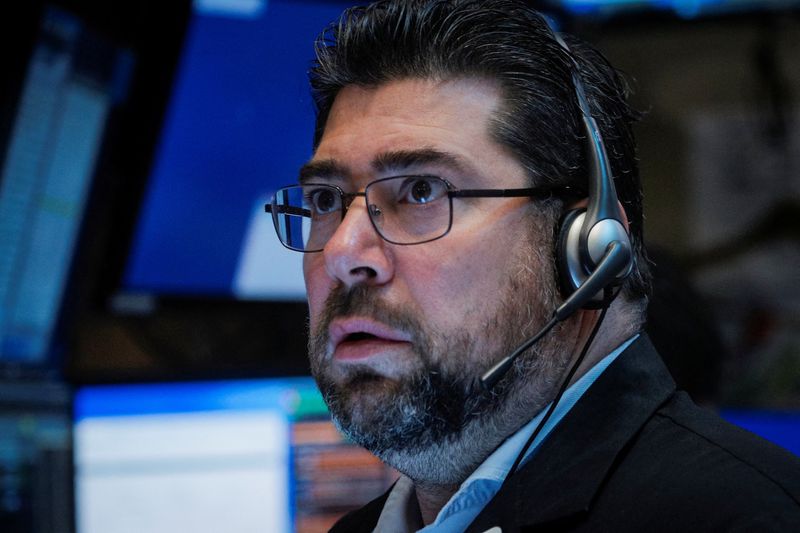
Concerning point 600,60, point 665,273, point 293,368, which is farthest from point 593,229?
point 293,368

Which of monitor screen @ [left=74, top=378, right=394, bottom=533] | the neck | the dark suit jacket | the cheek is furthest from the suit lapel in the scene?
monitor screen @ [left=74, top=378, right=394, bottom=533]

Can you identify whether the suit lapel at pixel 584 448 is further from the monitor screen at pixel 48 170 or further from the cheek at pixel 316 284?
the monitor screen at pixel 48 170

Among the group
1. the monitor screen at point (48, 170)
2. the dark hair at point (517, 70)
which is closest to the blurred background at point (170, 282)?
the monitor screen at point (48, 170)

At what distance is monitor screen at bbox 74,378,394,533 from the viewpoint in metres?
1.42

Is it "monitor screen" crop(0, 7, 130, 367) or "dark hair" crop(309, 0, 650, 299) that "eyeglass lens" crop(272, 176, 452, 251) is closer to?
"dark hair" crop(309, 0, 650, 299)

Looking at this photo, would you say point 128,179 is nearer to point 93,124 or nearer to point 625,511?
point 93,124

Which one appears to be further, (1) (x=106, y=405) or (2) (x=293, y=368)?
(2) (x=293, y=368)

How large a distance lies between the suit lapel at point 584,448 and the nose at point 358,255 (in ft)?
0.60

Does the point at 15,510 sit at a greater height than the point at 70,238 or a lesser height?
lesser

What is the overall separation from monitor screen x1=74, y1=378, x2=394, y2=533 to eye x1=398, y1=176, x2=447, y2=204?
2.40ft

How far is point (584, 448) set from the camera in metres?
0.76

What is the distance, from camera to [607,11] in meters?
1.74

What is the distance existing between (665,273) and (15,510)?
2.90 ft

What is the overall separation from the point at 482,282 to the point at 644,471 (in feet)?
0.64
